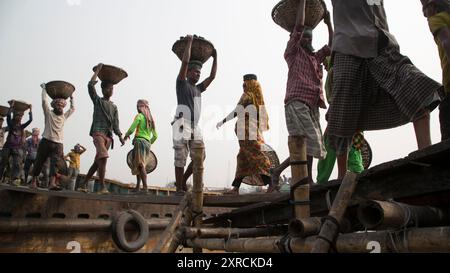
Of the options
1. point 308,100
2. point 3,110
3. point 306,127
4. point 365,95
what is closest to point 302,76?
point 308,100

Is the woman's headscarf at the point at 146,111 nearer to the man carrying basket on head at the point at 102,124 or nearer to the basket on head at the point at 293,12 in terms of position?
the man carrying basket on head at the point at 102,124

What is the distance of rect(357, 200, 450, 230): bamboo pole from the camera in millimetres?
1570

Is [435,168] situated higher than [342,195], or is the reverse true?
[435,168]

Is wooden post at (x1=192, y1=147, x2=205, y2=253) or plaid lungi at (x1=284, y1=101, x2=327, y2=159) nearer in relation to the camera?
plaid lungi at (x1=284, y1=101, x2=327, y2=159)

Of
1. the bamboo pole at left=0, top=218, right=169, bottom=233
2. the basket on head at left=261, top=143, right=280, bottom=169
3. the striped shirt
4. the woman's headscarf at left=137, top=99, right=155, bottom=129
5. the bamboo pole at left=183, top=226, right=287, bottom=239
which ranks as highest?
the woman's headscarf at left=137, top=99, right=155, bottom=129

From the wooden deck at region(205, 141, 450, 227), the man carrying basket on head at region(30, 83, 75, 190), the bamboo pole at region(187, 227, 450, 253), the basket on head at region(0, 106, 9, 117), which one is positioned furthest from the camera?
the basket on head at region(0, 106, 9, 117)

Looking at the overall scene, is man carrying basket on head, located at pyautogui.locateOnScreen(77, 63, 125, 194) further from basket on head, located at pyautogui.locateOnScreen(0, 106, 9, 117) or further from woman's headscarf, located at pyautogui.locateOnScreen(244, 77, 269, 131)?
basket on head, located at pyautogui.locateOnScreen(0, 106, 9, 117)

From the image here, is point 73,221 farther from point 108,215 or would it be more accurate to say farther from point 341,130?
point 341,130

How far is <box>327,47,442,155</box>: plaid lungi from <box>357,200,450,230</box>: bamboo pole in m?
0.91

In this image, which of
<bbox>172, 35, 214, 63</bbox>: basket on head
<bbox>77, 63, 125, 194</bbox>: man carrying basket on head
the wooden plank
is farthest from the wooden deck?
<bbox>77, 63, 125, 194</bbox>: man carrying basket on head

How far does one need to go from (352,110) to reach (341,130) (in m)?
0.18
